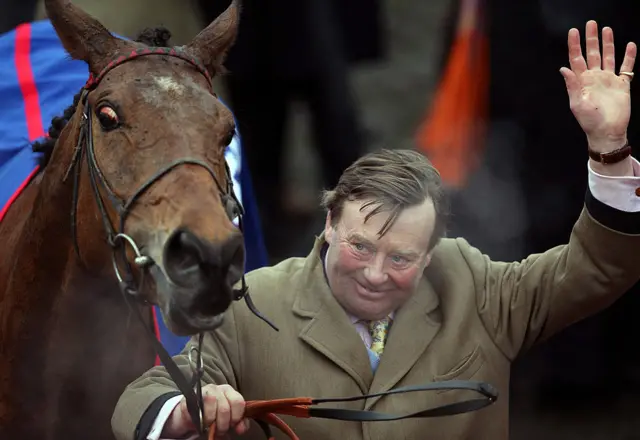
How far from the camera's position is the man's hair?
112 inches

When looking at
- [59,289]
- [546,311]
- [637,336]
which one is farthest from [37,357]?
[637,336]

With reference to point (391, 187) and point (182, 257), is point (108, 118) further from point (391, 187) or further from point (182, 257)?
point (391, 187)

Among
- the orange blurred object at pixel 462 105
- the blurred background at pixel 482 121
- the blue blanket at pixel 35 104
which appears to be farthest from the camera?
the orange blurred object at pixel 462 105

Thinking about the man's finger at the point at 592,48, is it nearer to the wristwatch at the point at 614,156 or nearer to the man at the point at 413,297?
the man at the point at 413,297

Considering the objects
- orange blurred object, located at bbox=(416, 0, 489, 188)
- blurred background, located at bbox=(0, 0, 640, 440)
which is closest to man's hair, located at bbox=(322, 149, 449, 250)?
blurred background, located at bbox=(0, 0, 640, 440)

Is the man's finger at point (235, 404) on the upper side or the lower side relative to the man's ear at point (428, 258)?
Answer: lower

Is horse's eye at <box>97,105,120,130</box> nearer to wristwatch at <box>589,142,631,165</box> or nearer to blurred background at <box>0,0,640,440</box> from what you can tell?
wristwatch at <box>589,142,631,165</box>

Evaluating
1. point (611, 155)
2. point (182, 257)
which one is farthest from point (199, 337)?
point (611, 155)

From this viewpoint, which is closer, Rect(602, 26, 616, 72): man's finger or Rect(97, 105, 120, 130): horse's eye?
Rect(97, 105, 120, 130): horse's eye

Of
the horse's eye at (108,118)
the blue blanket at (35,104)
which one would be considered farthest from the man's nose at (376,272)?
the blue blanket at (35,104)

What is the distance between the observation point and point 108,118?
8.79 feet

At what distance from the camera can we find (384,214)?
2.84m

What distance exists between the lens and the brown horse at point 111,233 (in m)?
2.47

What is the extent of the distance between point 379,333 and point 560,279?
46 centimetres
